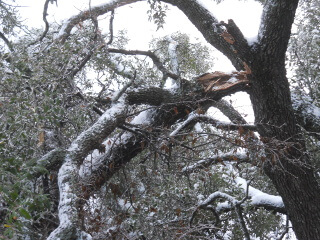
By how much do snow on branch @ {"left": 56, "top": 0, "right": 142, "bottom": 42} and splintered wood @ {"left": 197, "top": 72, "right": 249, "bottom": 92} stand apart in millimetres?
1658

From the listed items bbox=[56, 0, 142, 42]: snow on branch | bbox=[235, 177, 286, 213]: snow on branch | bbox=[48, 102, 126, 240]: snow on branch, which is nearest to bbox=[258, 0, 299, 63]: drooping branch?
bbox=[48, 102, 126, 240]: snow on branch

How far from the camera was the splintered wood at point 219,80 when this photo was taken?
4250mm

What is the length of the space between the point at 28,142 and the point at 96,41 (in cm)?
172

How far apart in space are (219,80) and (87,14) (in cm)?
193

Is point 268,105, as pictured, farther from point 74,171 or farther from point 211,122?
point 74,171

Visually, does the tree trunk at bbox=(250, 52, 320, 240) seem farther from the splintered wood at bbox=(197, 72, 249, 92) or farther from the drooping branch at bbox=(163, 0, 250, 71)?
the drooping branch at bbox=(163, 0, 250, 71)

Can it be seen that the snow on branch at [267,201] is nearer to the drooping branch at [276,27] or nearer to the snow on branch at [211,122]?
the snow on branch at [211,122]

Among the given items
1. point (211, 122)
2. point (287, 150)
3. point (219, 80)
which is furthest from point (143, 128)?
point (287, 150)

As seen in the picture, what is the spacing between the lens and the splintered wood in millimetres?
4250

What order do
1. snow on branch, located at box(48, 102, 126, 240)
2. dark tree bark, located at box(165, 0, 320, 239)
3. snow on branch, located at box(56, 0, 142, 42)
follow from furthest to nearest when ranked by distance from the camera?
snow on branch, located at box(56, 0, 142, 42), dark tree bark, located at box(165, 0, 320, 239), snow on branch, located at box(48, 102, 126, 240)

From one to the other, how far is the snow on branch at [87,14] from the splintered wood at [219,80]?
65.3 inches

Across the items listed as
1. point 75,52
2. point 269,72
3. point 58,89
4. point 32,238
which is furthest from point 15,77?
point 269,72

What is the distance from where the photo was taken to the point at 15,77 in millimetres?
3223

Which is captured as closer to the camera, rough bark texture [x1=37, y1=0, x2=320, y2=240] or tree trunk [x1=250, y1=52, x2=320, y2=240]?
rough bark texture [x1=37, y1=0, x2=320, y2=240]
